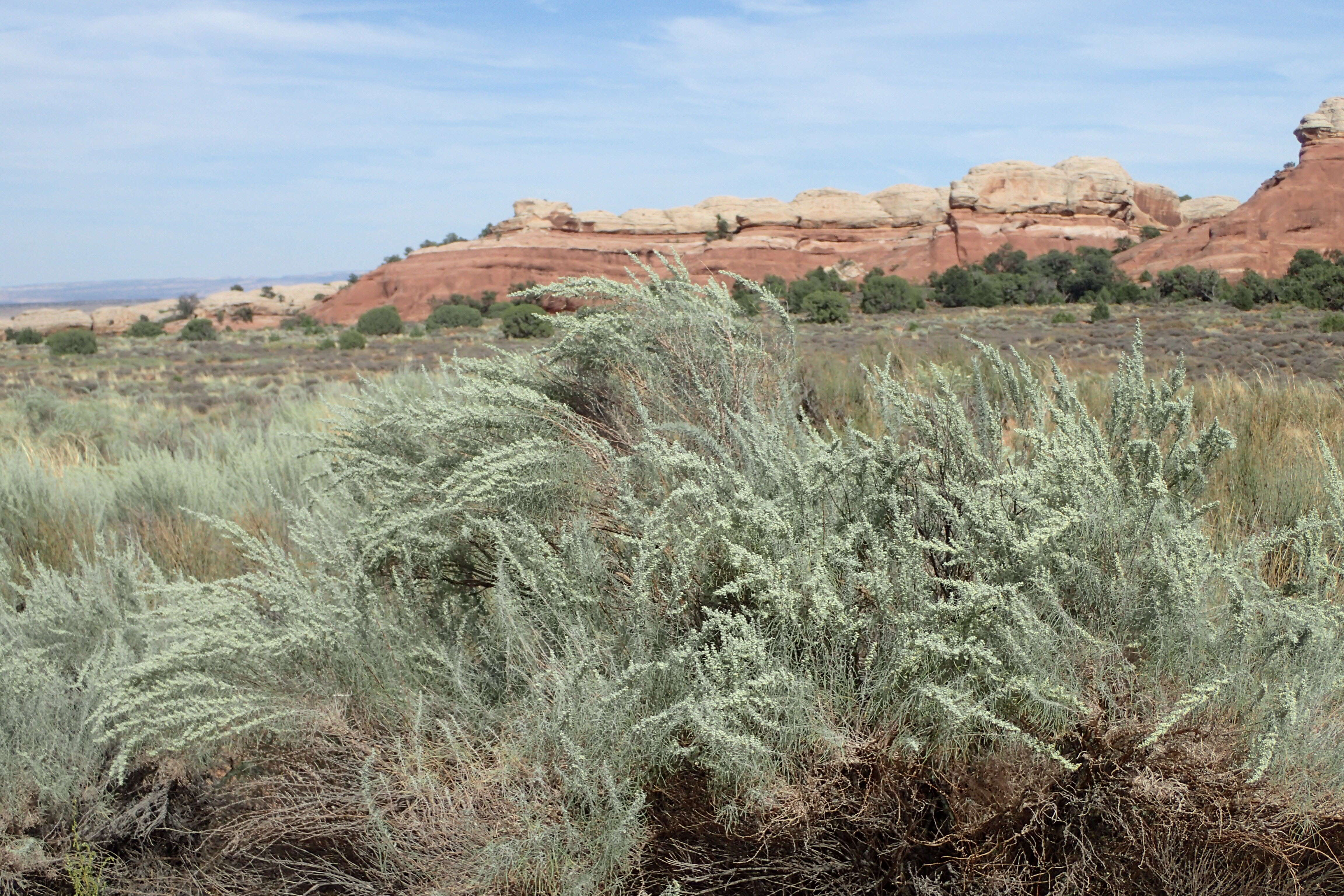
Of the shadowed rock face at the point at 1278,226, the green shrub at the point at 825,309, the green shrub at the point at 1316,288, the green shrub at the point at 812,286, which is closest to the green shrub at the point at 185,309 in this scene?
the green shrub at the point at 812,286

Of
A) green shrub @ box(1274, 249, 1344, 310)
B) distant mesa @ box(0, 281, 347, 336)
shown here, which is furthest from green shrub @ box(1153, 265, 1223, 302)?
distant mesa @ box(0, 281, 347, 336)

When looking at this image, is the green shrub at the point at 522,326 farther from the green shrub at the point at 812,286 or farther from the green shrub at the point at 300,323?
the green shrub at the point at 300,323

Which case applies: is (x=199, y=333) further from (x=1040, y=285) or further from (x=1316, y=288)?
(x=1316, y=288)

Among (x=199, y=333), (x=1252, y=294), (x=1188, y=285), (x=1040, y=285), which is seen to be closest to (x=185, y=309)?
(x=199, y=333)

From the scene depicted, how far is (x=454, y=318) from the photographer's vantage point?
46844 mm

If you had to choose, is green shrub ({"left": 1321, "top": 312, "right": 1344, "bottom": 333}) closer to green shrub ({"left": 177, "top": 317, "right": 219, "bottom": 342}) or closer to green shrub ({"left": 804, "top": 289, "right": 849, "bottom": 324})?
green shrub ({"left": 804, "top": 289, "right": 849, "bottom": 324})

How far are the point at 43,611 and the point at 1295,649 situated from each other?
164 inches

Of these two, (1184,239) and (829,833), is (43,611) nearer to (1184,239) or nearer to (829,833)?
(829,833)

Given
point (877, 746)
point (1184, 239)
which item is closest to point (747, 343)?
point (877, 746)

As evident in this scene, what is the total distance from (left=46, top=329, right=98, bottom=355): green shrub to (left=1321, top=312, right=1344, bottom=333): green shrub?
35.8 m

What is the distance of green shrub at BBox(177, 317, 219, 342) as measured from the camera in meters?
41.7

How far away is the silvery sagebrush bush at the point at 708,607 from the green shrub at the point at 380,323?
42.9m

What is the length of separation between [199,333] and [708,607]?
151 ft

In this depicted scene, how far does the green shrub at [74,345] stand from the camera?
30.8 metres
